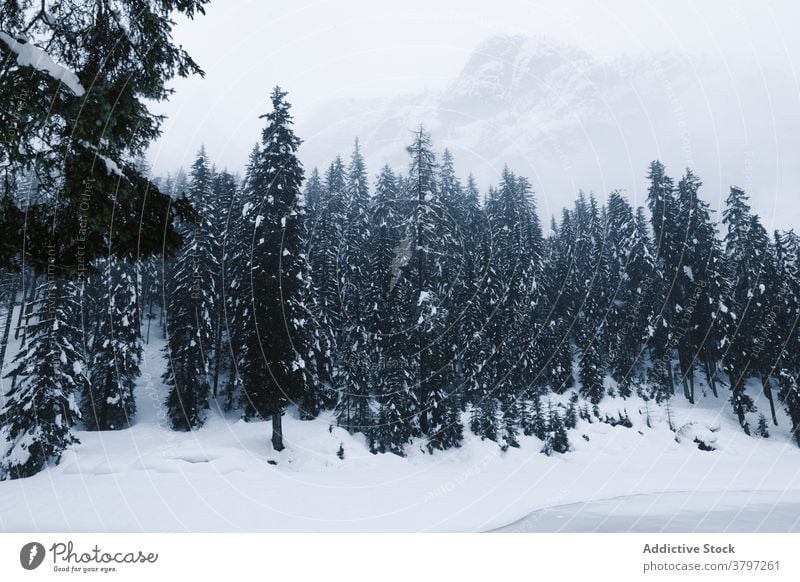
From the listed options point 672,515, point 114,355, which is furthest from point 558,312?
point 114,355

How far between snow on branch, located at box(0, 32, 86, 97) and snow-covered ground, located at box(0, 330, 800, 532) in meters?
7.69

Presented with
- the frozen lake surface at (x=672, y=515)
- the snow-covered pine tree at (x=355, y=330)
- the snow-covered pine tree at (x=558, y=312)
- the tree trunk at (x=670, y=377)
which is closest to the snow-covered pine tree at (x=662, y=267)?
the tree trunk at (x=670, y=377)

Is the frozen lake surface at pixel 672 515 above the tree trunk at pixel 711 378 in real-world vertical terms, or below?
below

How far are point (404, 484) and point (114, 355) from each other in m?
21.6

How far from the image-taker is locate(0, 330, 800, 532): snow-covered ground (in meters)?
9.73

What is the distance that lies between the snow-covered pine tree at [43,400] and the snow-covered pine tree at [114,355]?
8.03m

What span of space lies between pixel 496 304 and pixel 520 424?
890 centimetres

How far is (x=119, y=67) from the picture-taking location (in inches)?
214

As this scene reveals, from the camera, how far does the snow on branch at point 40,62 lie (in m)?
4.39

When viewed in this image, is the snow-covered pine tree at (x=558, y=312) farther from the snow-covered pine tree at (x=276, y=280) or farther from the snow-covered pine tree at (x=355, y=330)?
the snow-covered pine tree at (x=276, y=280)

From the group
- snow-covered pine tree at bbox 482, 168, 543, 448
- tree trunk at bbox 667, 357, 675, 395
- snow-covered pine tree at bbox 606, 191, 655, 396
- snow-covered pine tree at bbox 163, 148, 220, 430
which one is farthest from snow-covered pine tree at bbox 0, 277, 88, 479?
tree trunk at bbox 667, 357, 675, 395

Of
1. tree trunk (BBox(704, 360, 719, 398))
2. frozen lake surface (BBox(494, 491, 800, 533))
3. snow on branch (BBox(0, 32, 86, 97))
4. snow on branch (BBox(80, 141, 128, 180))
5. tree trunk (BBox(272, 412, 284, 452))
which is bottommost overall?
frozen lake surface (BBox(494, 491, 800, 533))

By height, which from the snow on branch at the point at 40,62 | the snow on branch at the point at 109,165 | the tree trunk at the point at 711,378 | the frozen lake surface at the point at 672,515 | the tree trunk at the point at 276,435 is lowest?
the frozen lake surface at the point at 672,515

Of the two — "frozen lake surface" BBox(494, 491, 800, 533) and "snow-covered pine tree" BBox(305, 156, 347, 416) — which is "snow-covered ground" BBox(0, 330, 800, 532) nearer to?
"frozen lake surface" BBox(494, 491, 800, 533)
